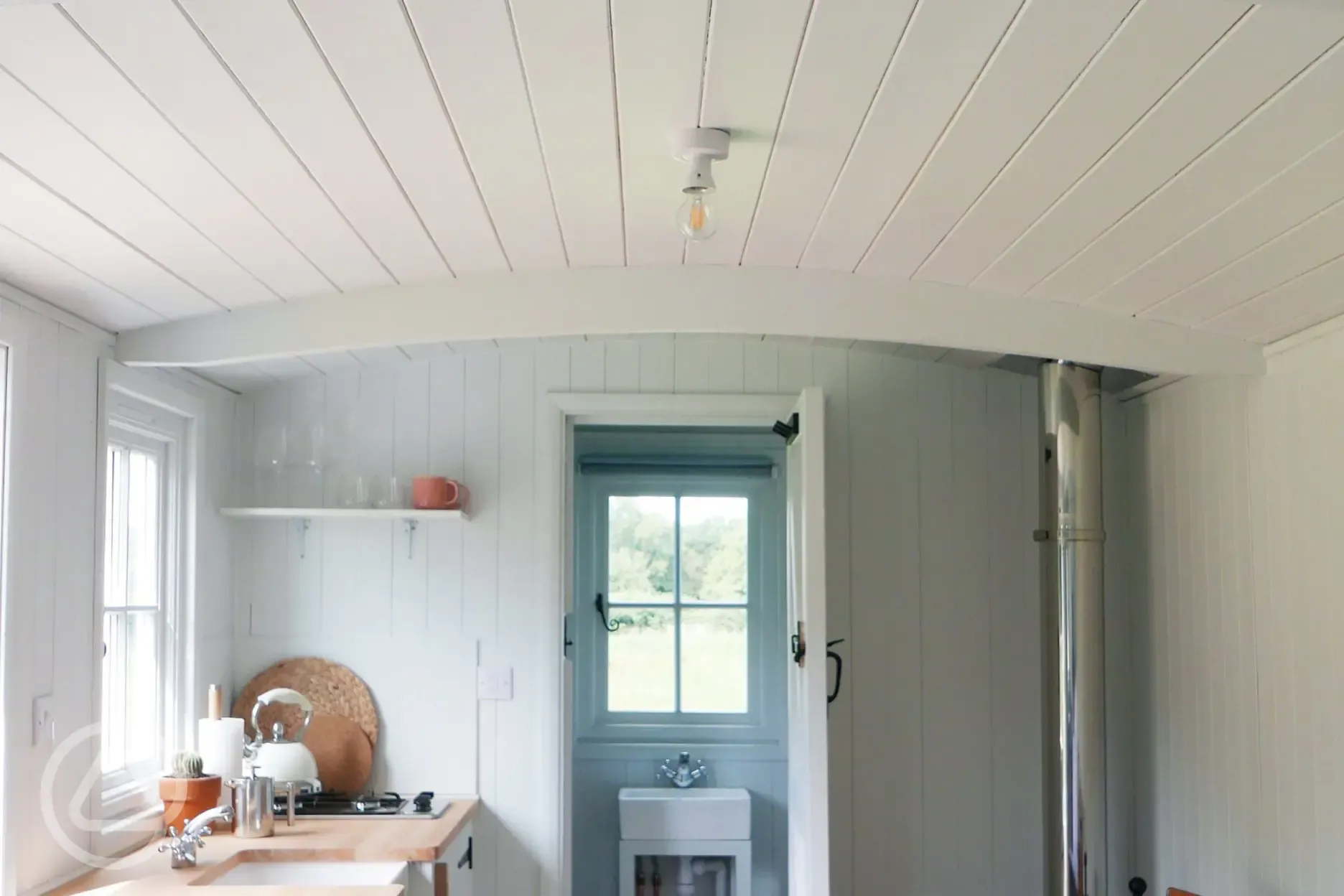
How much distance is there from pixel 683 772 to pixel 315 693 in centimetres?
167

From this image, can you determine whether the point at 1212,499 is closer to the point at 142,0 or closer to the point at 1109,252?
the point at 1109,252

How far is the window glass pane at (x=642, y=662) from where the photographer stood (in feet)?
17.6

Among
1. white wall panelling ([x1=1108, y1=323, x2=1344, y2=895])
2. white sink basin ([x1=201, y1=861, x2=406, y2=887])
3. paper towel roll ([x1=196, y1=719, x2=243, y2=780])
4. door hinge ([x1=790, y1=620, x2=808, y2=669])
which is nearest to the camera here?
white wall panelling ([x1=1108, y1=323, x2=1344, y2=895])

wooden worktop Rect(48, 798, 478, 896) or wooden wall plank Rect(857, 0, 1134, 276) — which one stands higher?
wooden wall plank Rect(857, 0, 1134, 276)

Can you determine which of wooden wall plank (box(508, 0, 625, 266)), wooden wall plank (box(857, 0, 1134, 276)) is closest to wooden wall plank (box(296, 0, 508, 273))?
wooden wall plank (box(508, 0, 625, 266))

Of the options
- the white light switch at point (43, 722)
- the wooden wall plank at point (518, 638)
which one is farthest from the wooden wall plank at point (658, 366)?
the white light switch at point (43, 722)

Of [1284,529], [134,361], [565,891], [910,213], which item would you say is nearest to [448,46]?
[910,213]

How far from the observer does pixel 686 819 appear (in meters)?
4.88

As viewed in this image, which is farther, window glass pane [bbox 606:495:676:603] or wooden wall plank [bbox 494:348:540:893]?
window glass pane [bbox 606:495:676:603]

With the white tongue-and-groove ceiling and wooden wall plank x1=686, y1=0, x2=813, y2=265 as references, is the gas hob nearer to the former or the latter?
the white tongue-and-groove ceiling

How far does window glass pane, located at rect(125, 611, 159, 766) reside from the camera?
3.40 m

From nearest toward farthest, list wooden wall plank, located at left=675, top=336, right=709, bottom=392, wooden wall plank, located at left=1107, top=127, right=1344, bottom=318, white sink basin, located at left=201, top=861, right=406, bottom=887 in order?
1. wooden wall plank, located at left=1107, top=127, right=1344, bottom=318
2. white sink basin, located at left=201, top=861, right=406, bottom=887
3. wooden wall plank, located at left=675, top=336, right=709, bottom=392

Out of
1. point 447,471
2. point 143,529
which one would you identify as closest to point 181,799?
point 143,529

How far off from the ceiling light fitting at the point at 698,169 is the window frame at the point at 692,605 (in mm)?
3111
